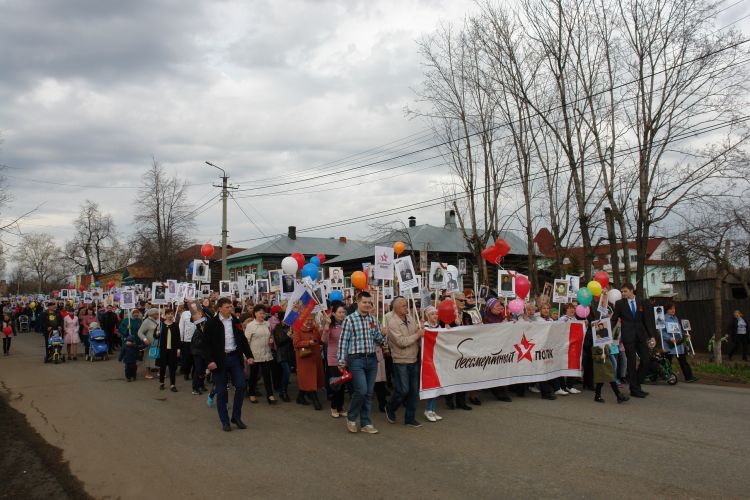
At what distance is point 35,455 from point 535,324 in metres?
7.54

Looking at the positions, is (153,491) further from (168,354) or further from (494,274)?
(494,274)

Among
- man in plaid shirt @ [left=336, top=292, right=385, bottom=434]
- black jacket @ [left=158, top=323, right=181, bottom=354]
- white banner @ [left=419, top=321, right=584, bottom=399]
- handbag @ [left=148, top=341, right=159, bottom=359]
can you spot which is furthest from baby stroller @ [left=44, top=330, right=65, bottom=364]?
white banner @ [left=419, top=321, right=584, bottom=399]

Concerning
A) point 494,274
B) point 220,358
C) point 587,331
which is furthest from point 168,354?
point 494,274

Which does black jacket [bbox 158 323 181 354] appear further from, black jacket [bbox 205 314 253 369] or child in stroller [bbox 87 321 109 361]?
child in stroller [bbox 87 321 109 361]

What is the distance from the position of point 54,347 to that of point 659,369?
642 inches

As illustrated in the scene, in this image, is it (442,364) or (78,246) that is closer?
(442,364)

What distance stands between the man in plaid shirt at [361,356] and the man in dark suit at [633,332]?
4.64 metres

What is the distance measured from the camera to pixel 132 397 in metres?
10.6

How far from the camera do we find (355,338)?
7402 mm

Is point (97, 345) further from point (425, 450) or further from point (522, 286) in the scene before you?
point (425, 450)

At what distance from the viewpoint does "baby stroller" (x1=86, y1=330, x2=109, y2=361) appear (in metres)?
17.4

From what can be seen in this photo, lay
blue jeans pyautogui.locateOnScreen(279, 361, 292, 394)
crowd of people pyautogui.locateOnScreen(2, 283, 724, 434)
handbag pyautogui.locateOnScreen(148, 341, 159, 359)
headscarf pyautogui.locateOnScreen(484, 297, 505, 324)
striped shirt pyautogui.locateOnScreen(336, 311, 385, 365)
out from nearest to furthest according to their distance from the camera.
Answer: striped shirt pyautogui.locateOnScreen(336, 311, 385, 365)
crowd of people pyautogui.locateOnScreen(2, 283, 724, 434)
headscarf pyautogui.locateOnScreen(484, 297, 505, 324)
blue jeans pyautogui.locateOnScreen(279, 361, 292, 394)
handbag pyautogui.locateOnScreen(148, 341, 159, 359)

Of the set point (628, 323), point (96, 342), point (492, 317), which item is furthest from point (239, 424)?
point (96, 342)

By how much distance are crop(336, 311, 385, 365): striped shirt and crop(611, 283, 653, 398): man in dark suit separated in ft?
15.4
